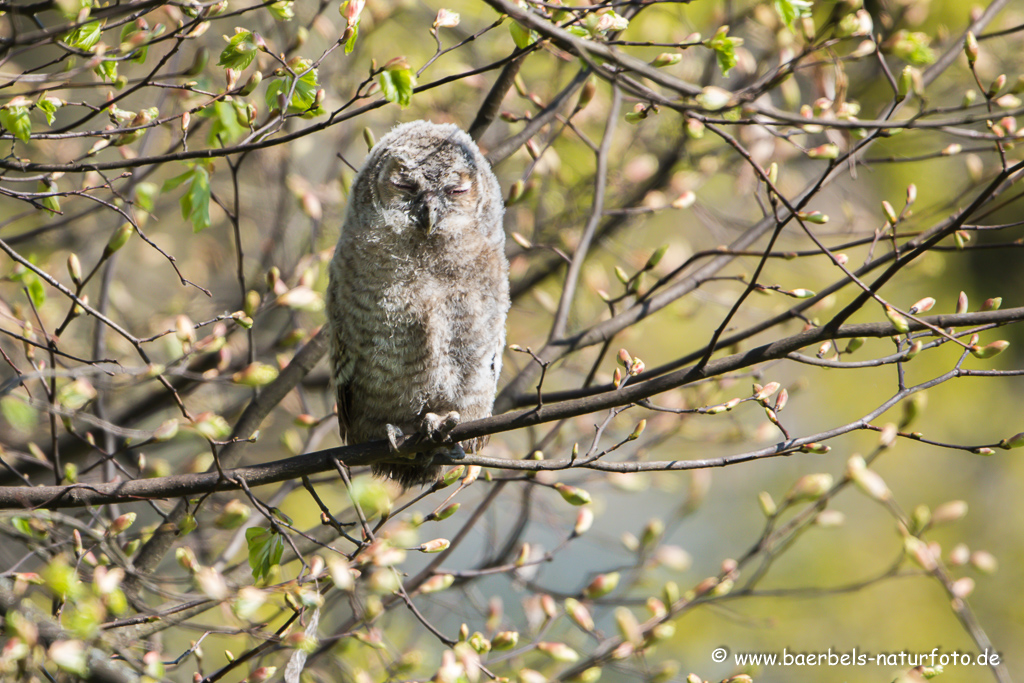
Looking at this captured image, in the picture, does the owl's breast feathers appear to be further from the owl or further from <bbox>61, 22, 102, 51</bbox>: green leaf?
<bbox>61, 22, 102, 51</bbox>: green leaf

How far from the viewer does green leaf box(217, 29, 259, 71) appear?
2367 mm

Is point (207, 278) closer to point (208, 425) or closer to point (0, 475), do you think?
point (0, 475)

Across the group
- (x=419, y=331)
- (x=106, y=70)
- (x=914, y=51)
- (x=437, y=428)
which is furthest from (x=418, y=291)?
(x=914, y=51)

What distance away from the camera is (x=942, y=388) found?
6.71 meters

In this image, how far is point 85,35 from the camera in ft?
7.17

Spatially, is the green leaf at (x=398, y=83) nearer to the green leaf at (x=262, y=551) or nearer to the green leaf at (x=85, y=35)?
the green leaf at (x=85, y=35)

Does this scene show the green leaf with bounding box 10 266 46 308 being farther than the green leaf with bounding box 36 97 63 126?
Yes

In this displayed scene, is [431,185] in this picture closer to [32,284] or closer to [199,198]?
[199,198]

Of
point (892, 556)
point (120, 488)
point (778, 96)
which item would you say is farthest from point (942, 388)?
point (120, 488)

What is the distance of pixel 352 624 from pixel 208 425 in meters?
1.49

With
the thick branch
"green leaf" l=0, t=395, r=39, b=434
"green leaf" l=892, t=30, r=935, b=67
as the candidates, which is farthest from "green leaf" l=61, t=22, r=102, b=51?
"green leaf" l=892, t=30, r=935, b=67

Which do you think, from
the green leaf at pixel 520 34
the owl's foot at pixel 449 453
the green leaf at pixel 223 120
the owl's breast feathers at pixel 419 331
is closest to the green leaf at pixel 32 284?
the green leaf at pixel 223 120

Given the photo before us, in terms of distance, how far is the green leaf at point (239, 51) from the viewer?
237 cm

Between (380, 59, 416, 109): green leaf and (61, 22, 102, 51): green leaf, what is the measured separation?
788 millimetres
